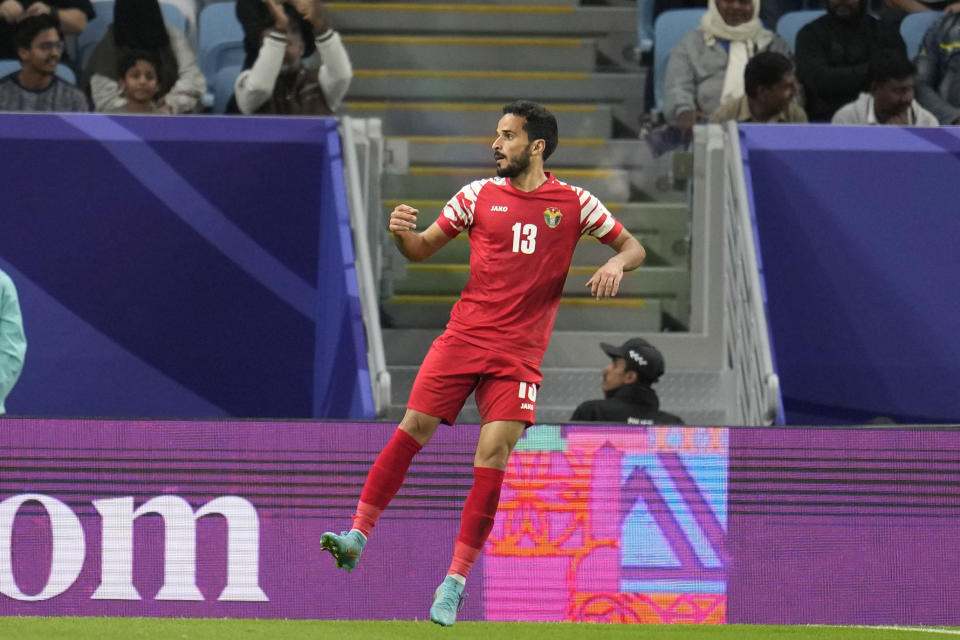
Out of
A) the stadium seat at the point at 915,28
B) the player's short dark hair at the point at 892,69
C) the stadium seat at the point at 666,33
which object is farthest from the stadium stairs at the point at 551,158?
the stadium seat at the point at 915,28

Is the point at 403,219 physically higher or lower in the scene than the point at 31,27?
lower

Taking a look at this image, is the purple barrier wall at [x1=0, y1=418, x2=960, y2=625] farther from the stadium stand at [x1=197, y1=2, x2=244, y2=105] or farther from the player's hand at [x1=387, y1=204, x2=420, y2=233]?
the stadium stand at [x1=197, y1=2, x2=244, y2=105]

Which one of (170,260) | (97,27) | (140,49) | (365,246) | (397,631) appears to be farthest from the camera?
(97,27)

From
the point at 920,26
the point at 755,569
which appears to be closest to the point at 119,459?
the point at 755,569

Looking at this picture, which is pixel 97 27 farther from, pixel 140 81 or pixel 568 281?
pixel 568 281

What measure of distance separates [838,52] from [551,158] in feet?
6.48

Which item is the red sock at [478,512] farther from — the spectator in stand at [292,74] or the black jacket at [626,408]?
the spectator in stand at [292,74]

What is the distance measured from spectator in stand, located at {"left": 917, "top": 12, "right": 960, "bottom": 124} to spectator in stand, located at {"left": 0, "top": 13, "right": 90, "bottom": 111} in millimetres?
5281

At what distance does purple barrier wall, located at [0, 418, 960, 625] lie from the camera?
7.52 metres

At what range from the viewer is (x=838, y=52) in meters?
10.9

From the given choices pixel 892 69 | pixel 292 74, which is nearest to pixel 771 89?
pixel 892 69

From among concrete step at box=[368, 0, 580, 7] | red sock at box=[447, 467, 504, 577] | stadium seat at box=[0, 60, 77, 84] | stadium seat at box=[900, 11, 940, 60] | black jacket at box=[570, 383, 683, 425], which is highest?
concrete step at box=[368, 0, 580, 7]

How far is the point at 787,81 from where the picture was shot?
33.1 ft

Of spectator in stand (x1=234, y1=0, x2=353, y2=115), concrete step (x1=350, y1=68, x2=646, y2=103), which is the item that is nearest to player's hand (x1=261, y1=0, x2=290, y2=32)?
spectator in stand (x1=234, y1=0, x2=353, y2=115)
